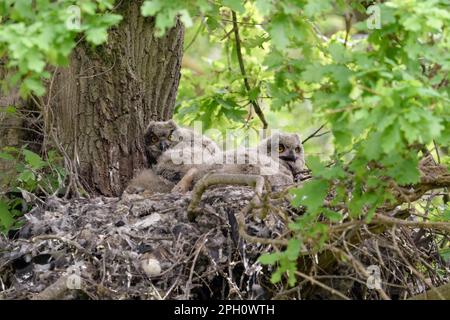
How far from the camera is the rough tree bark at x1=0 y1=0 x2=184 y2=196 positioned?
25.8 feet

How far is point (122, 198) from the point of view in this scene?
7297 millimetres

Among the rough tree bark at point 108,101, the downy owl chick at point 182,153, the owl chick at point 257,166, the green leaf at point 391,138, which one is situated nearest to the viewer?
the green leaf at point 391,138

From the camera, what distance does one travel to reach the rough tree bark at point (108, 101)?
25.8 feet

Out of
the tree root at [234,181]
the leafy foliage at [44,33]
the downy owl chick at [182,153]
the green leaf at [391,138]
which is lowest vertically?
the tree root at [234,181]

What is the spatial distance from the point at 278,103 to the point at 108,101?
9.03 feet

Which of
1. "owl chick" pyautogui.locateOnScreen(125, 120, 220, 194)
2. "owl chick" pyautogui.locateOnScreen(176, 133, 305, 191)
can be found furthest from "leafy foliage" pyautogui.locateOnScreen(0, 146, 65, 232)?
"owl chick" pyautogui.locateOnScreen(176, 133, 305, 191)

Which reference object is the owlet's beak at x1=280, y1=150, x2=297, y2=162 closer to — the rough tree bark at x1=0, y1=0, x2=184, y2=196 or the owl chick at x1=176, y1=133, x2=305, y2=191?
the owl chick at x1=176, y1=133, x2=305, y2=191

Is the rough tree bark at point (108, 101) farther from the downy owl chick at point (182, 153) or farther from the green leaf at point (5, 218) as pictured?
the green leaf at point (5, 218)

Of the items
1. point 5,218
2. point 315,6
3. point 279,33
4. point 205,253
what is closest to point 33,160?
point 5,218

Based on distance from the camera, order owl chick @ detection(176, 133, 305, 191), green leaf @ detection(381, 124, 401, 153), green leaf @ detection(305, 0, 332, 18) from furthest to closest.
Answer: owl chick @ detection(176, 133, 305, 191) → green leaf @ detection(305, 0, 332, 18) → green leaf @ detection(381, 124, 401, 153)

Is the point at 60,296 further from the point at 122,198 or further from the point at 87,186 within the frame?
the point at 87,186

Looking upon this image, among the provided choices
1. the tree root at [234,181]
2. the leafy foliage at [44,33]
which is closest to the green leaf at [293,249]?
the tree root at [234,181]
